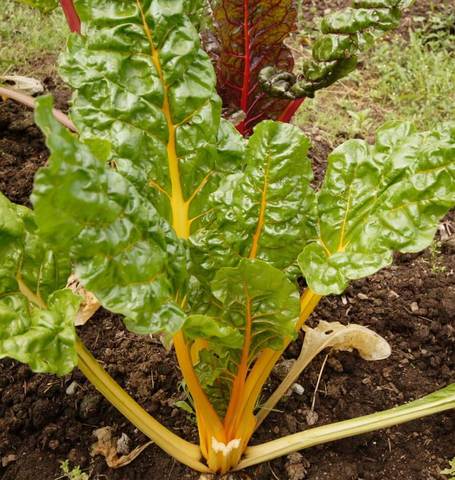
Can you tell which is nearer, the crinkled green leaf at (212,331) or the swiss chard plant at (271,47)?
the crinkled green leaf at (212,331)

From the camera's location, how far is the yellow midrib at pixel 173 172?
1510mm

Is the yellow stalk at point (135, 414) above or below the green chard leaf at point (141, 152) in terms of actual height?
below

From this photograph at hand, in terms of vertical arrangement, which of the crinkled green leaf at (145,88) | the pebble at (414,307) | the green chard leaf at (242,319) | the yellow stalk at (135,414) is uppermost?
the crinkled green leaf at (145,88)

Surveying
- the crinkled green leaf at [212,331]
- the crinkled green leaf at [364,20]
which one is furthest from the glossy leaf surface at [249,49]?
the crinkled green leaf at [212,331]

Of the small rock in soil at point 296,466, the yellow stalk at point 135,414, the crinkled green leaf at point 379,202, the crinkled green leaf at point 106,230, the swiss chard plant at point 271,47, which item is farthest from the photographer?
the swiss chard plant at point 271,47

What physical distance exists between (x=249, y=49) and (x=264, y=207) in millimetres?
1011

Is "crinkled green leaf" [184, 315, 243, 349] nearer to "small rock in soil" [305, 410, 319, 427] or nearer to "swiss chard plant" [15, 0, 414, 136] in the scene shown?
"small rock in soil" [305, 410, 319, 427]

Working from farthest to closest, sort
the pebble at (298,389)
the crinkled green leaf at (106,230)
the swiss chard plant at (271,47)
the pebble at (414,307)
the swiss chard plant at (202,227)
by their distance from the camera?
the pebble at (414,307) < the pebble at (298,389) < the swiss chard plant at (271,47) < the swiss chard plant at (202,227) < the crinkled green leaf at (106,230)

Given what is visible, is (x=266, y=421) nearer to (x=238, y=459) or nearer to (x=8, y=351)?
(x=238, y=459)

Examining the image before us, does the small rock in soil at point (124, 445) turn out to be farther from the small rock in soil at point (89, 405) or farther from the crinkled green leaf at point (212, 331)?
the crinkled green leaf at point (212, 331)

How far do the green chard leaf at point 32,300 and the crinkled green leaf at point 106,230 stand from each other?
124 mm

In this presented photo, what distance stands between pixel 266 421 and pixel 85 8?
3.85 ft

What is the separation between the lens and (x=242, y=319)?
60.1 inches

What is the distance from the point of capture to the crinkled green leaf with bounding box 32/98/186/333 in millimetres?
1075
